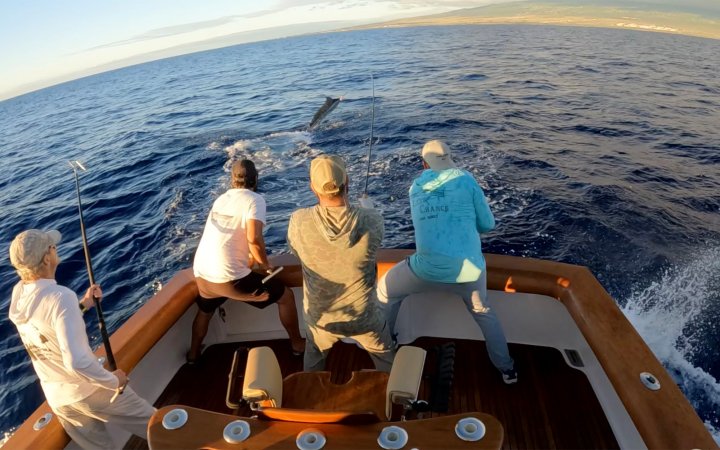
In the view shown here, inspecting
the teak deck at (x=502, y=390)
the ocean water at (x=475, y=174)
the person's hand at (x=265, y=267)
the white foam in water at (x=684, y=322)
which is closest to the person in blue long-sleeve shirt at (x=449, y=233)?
the teak deck at (x=502, y=390)

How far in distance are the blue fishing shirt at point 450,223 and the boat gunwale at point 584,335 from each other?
0.67 meters

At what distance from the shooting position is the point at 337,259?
218 cm

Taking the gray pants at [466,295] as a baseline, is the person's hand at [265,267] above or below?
above

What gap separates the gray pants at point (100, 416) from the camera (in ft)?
7.65

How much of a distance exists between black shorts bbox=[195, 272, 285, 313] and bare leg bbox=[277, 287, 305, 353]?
2.9 inches

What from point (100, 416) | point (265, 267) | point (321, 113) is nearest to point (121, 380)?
point (100, 416)

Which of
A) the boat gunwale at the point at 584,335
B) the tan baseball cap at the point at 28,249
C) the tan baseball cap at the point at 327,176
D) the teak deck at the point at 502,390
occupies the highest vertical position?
the tan baseball cap at the point at 327,176

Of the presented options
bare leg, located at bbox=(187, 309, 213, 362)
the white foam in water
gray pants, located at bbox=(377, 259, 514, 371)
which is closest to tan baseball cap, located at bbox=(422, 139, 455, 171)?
gray pants, located at bbox=(377, 259, 514, 371)

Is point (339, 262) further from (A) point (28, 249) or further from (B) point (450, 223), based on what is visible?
(A) point (28, 249)

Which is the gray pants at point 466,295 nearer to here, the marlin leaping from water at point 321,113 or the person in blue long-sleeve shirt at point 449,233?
the person in blue long-sleeve shirt at point 449,233

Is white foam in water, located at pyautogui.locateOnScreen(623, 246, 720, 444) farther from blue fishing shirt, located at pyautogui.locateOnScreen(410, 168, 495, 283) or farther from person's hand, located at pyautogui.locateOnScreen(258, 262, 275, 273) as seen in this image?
person's hand, located at pyautogui.locateOnScreen(258, 262, 275, 273)

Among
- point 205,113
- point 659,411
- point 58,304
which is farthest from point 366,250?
point 205,113

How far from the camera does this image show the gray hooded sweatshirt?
6.98 ft

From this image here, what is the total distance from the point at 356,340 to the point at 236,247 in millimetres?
1073
